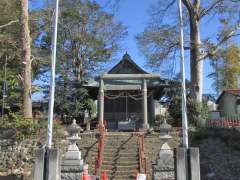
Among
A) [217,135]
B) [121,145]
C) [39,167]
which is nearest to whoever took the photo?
[39,167]

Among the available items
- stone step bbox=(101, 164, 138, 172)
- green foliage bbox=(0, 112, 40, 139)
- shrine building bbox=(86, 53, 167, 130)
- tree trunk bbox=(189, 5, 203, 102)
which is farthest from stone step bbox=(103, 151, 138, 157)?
tree trunk bbox=(189, 5, 203, 102)

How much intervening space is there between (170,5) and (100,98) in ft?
28.8

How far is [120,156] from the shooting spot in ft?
57.5

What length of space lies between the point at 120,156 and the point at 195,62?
1071 cm

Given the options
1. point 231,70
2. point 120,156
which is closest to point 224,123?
point 120,156

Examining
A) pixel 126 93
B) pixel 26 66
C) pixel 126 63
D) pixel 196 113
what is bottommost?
pixel 196 113

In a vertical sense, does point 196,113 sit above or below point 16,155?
above

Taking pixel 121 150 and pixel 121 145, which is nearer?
pixel 121 150

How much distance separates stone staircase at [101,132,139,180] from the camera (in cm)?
1599

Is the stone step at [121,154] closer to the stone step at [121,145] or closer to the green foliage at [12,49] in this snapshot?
the stone step at [121,145]

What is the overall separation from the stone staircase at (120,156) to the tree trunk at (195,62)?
7.22 m

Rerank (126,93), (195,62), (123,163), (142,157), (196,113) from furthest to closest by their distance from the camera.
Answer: (126,93) → (195,62) → (196,113) → (142,157) → (123,163)

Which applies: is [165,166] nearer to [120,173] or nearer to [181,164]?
[120,173]

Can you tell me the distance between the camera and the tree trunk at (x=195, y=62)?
25.0m
